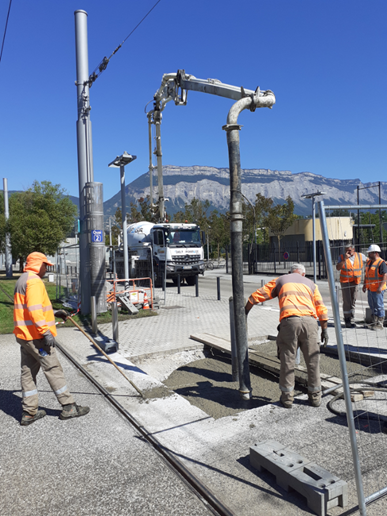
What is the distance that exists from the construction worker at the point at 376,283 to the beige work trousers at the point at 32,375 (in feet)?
20.6

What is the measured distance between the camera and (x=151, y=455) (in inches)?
145

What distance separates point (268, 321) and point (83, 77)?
831 centimetres

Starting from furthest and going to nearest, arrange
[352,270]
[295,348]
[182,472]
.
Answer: [352,270], [295,348], [182,472]

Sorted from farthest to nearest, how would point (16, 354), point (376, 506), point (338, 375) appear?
point (16, 354) < point (338, 375) < point (376, 506)

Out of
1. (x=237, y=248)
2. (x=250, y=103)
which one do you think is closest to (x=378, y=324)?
(x=237, y=248)

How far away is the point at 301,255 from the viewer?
3412cm

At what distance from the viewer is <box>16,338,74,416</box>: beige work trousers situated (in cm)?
450

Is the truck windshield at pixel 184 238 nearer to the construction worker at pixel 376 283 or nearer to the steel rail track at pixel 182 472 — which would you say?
the construction worker at pixel 376 283

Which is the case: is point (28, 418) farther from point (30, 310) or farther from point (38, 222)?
point (38, 222)

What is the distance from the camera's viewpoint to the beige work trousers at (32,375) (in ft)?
14.8

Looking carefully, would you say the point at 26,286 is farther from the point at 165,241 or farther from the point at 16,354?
the point at 165,241

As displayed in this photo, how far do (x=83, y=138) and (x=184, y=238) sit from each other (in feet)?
34.4

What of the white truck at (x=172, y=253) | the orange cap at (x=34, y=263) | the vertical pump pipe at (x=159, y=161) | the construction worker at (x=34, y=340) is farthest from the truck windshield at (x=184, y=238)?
the construction worker at (x=34, y=340)

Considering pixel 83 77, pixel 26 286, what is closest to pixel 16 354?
pixel 26 286
